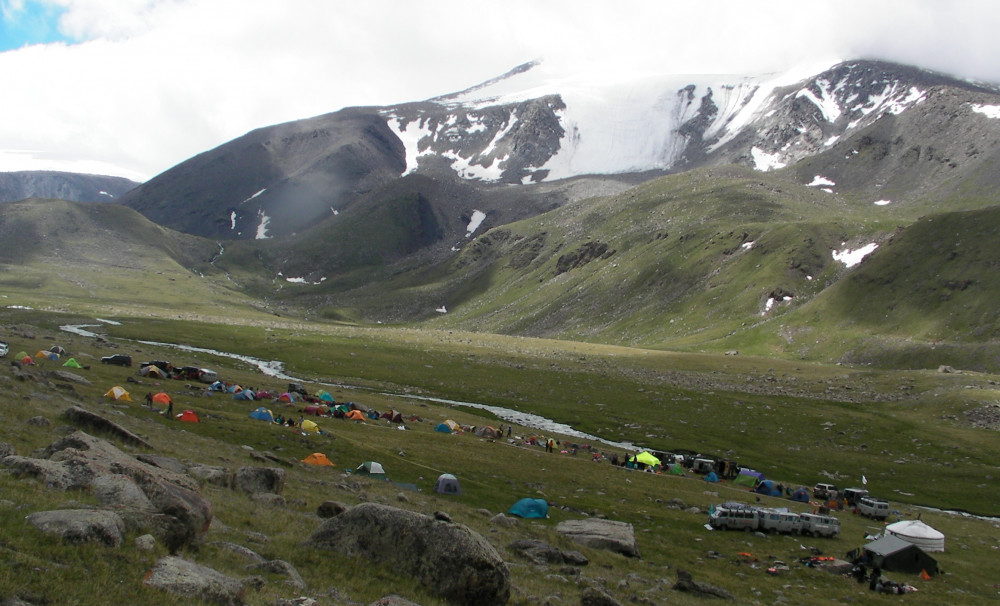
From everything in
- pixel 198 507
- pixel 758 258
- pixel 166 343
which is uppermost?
pixel 758 258

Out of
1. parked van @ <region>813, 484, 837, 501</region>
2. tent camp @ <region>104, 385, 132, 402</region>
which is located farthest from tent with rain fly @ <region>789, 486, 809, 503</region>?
tent camp @ <region>104, 385, 132, 402</region>

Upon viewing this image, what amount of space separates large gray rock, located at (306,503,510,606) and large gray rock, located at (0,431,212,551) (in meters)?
4.36

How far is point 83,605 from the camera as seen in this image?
1172 centimetres

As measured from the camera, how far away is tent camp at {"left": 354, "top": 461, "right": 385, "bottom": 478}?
132 feet

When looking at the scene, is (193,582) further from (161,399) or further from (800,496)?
(800,496)

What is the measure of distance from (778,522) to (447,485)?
21949mm

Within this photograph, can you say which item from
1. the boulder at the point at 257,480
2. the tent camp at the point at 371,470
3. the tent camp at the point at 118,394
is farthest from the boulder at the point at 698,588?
the tent camp at the point at 118,394

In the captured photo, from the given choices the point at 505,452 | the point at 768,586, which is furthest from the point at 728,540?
the point at 505,452

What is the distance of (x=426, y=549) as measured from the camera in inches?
757

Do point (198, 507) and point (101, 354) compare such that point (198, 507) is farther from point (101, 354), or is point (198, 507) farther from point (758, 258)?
point (758, 258)

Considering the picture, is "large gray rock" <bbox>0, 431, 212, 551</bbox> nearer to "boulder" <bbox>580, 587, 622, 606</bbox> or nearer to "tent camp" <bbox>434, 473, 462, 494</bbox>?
"boulder" <bbox>580, 587, 622, 606</bbox>

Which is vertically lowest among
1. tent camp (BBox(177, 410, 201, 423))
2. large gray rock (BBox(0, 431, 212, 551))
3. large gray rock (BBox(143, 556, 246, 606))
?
tent camp (BBox(177, 410, 201, 423))

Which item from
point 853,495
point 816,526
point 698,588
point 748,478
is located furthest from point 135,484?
point 853,495

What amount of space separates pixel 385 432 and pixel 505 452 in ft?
34.6
